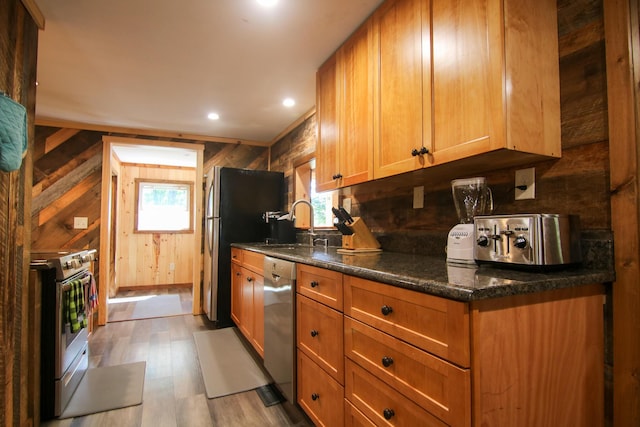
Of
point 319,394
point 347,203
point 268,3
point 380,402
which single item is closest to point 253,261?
point 347,203

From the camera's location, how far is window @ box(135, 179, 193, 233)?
219 inches

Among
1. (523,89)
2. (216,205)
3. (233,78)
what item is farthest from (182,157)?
(523,89)

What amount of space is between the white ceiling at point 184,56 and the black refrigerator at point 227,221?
0.69 m

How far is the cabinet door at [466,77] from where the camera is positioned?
3.43 ft

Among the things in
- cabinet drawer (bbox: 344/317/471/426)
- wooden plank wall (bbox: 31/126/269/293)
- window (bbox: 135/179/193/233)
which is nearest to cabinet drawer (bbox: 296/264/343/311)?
cabinet drawer (bbox: 344/317/471/426)

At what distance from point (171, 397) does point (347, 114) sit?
6.96 feet

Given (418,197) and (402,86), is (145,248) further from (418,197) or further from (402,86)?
(402,86)

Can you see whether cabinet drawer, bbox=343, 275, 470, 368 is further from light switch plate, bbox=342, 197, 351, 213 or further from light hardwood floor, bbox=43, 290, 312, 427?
light switch plate, bbox=342, 197, 351, 213

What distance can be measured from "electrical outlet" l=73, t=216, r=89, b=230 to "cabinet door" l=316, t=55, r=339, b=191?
297cm

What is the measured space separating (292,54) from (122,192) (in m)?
4.73

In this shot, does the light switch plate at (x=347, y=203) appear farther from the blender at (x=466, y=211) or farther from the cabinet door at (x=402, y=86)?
the blender at (x=466, y=211)

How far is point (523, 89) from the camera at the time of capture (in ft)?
3.45

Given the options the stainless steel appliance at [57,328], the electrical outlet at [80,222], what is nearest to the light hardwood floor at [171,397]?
the stainless steel appliance at [57,328]

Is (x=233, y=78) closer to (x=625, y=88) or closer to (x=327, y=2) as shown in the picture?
(x=327, y=2)
